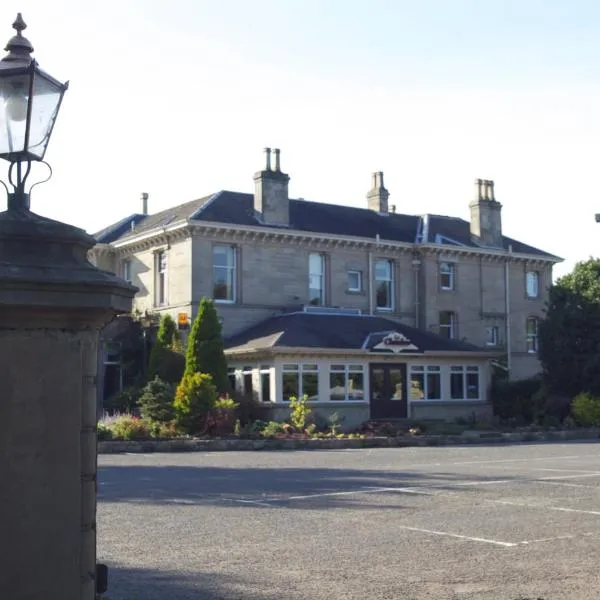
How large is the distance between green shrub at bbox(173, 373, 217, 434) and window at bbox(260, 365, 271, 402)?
5.23 m

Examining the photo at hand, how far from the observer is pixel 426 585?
8234 millimetres

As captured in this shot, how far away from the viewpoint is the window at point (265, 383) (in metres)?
34.9

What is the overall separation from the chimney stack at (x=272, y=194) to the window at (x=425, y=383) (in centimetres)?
857

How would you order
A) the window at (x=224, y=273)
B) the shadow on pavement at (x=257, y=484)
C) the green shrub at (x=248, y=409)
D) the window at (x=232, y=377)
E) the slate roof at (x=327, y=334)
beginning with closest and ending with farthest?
the shadow on pavement at (x=257, y=484) → the green shrub at (x=248, y=409) → the slate roof at (x=327, y=334) → the window at (x=232, y=377) → the window at (x=224, y=273)

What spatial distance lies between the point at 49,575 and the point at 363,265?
A: 38.3m

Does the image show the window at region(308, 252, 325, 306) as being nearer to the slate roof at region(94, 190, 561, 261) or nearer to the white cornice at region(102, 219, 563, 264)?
the white cornice at region(102, 219, 563, 264)

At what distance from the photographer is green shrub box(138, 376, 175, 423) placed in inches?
1184

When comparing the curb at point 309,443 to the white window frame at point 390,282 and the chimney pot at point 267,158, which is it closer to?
the white window frame at point 390,282

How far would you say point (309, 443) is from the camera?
2802 centimetres

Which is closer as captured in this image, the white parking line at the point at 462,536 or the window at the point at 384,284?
the white parking line at the point at 462,536

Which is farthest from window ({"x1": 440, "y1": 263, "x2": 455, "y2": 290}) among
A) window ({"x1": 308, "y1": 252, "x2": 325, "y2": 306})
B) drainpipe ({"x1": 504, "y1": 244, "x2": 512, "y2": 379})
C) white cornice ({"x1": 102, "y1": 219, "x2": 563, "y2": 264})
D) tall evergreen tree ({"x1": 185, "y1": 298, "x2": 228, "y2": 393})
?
tall evergreen tree ({"x1": 185, "y1": 298, "x2": 228, "y2": 393})

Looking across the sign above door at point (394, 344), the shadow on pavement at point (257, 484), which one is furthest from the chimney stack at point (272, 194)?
the shadow on pavement at point (257, 484)

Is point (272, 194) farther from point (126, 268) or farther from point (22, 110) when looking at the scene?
point (22, 110)

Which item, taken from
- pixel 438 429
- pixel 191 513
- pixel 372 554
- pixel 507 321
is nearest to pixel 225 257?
pixel 438 429
